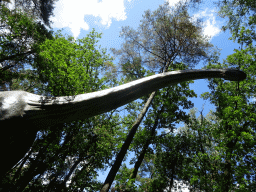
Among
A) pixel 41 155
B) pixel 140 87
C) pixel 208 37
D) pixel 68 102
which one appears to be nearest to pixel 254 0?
pixel 208 37

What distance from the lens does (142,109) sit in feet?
30.9

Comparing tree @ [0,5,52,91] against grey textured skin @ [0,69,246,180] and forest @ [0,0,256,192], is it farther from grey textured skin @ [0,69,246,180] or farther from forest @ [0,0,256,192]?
grey textured skin @ [0,69,246,180]

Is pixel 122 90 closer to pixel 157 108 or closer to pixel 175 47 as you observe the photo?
pixel 175 47

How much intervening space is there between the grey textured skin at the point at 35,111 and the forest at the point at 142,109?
298 centimetres

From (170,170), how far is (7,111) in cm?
1274

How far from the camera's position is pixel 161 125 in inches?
433

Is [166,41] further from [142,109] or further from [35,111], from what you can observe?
[35,111]

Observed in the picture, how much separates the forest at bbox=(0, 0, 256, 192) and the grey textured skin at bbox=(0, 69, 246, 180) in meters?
2.98

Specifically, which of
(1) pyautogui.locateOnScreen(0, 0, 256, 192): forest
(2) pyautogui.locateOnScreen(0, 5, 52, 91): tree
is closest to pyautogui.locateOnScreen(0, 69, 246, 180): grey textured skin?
(1) pyautogui.locateOnScreen(0, 0, 256, 192): forest

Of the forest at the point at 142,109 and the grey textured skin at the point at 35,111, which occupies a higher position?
the forest at the point at 142,109

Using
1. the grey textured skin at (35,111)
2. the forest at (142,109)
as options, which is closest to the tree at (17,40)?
the forest at (142,109)

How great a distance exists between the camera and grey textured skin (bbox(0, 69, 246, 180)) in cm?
231

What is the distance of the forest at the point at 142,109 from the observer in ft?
23.4

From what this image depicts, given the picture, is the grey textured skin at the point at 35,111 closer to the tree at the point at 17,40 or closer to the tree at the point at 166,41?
the tree at the point at 166,41
